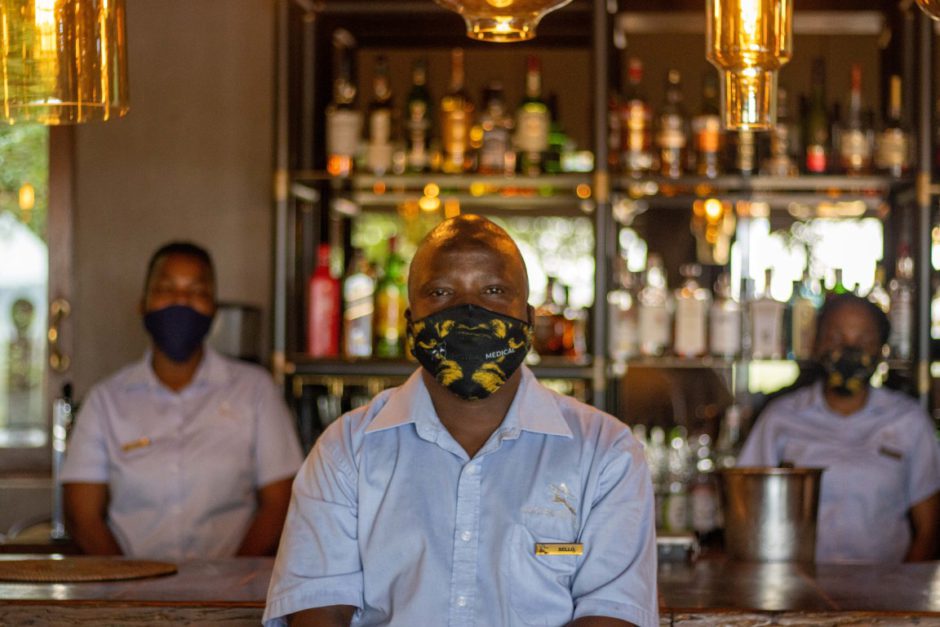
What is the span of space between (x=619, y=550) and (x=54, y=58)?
3.49ft

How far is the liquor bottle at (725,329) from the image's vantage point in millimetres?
4172

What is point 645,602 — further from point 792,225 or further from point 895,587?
point 792,225

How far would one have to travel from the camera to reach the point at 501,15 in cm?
198

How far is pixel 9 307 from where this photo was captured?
15.2 ft

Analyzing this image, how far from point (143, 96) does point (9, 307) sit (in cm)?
87

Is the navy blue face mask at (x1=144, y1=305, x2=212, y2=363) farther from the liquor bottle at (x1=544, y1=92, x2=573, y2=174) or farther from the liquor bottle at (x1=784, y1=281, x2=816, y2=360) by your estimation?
the liquor bottle at (x1=784, y1=281, x2=816, y2=360)

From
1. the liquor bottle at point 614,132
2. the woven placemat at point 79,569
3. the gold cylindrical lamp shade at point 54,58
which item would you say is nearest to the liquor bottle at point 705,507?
the liquor bottle at point 614,132

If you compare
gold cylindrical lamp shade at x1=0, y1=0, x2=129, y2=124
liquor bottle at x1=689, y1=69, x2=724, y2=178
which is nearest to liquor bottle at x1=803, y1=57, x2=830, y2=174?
liquor bottle at x1=689, y1=69, x2=724, y2=178

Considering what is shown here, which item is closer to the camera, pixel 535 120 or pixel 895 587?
pixel 895 587

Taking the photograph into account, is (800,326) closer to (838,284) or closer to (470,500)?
(838,284)

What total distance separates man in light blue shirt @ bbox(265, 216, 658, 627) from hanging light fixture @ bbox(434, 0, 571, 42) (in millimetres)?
289

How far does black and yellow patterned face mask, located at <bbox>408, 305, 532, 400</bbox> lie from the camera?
6.24 feet

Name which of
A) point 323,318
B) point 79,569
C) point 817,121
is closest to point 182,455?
point 79,569

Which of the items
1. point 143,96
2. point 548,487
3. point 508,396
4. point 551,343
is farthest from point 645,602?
point 143,96
